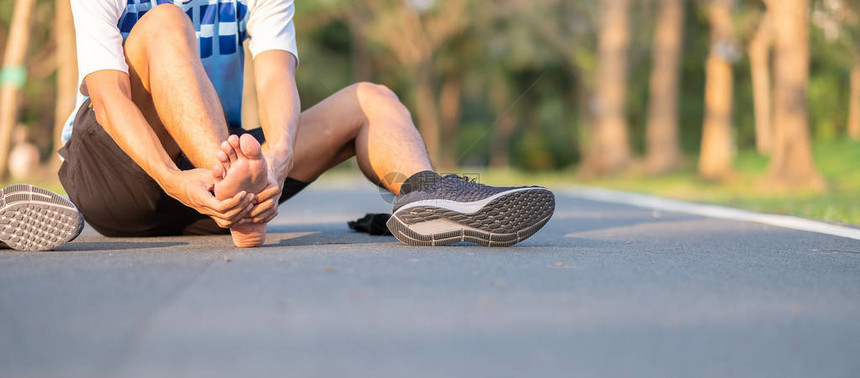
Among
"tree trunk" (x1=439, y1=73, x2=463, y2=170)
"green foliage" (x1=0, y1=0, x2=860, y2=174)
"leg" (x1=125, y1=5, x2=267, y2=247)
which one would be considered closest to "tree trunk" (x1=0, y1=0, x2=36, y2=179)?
"green foliage" (x1=0, y1=0, x2=860, y2=174)

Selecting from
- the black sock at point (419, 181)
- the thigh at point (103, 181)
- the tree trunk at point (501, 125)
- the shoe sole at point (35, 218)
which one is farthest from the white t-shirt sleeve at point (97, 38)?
the tree trunk at point (501, 125)

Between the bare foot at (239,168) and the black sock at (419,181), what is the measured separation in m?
0.71

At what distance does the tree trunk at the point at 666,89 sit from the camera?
2219cm

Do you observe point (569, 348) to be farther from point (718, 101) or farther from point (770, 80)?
point (770, 80)

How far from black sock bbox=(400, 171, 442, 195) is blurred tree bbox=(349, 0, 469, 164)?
29880 millimetres

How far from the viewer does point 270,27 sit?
161 inches

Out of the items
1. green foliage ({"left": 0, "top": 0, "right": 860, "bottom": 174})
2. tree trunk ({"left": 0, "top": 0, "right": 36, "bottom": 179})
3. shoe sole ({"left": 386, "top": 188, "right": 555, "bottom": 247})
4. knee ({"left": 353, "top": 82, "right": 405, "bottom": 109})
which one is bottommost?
shoe sole ({"left": 386, "top": 188, "right": 555, "bottom": 247})

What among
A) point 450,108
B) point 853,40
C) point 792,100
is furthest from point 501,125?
point 792,100

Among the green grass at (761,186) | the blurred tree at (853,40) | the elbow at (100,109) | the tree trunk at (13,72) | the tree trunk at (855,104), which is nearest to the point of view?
the elbow at (100,109)

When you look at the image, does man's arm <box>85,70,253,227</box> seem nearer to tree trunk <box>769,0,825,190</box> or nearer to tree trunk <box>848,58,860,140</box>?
tree trunk <box>769,0,825,190</box>

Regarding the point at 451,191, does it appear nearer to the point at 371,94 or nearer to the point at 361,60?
the point at 371,94

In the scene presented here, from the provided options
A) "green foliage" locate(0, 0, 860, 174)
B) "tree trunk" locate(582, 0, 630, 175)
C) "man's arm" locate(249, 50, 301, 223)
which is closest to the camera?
"man's arm" locate(249, 50, 301, 223)

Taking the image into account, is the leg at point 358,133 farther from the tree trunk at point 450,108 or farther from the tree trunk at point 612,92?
the tree trunk at point 450,108

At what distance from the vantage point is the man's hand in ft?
10.9
